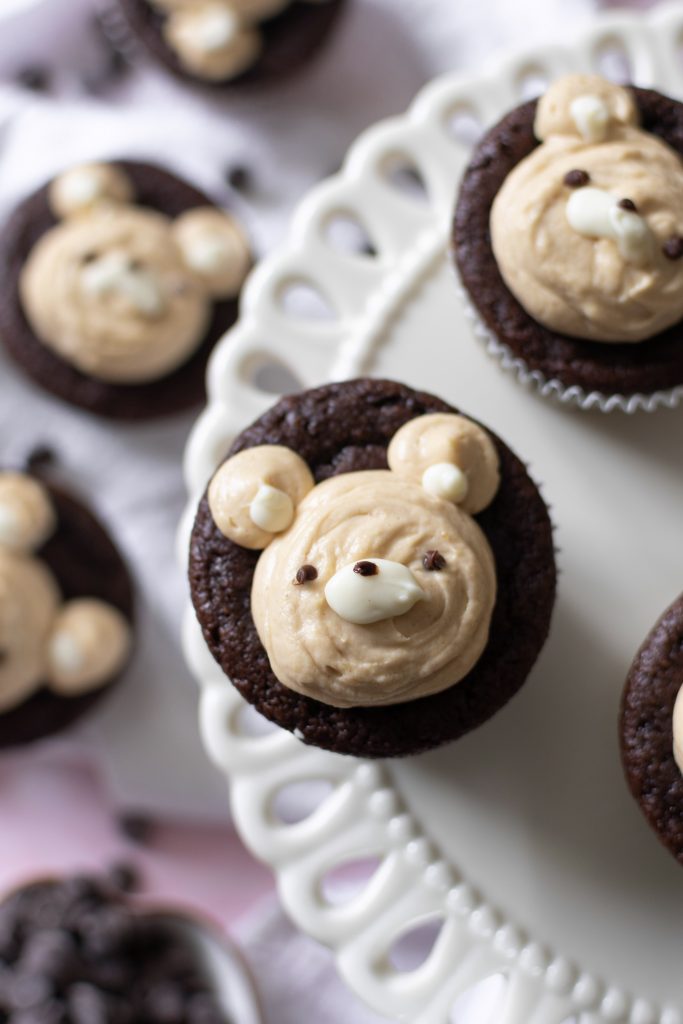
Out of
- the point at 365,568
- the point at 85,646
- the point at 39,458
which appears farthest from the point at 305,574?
the point at 39,458

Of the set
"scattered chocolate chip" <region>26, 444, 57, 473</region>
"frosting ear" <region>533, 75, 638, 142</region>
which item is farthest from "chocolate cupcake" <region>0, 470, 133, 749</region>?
"frosting ear" <region>533, 75, 638, 142</region>

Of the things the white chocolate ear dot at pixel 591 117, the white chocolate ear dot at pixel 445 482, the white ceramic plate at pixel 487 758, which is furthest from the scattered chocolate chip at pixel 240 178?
the white chocolate ear dot at pixel 445 482

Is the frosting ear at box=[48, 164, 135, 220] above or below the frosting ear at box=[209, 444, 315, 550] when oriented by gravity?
above

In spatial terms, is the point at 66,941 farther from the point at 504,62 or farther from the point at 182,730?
the point at 504,62

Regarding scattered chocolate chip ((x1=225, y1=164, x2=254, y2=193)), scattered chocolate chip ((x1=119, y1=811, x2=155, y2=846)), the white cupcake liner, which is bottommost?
scattered chocolate chip ((x1=119, y1=811, x2=155, y2=846))

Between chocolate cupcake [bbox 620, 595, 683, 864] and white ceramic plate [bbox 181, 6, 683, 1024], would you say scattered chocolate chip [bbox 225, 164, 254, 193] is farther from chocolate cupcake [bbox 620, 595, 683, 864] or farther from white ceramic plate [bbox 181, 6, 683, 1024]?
chocolate cupcake [bbox 620, 595, 683, 864]

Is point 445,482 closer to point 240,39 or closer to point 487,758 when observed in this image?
point 487,758
